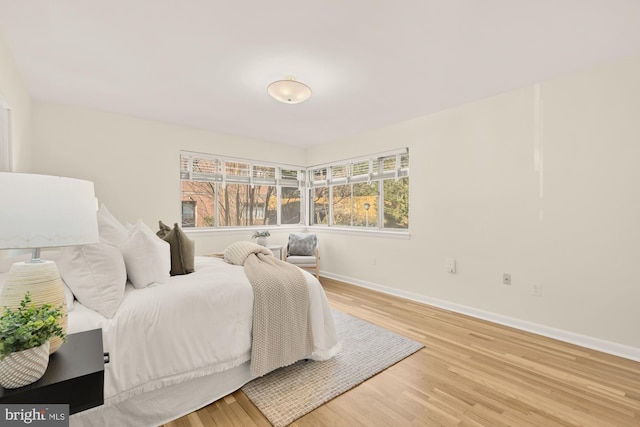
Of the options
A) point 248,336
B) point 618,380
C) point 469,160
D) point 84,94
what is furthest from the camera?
point 469,160

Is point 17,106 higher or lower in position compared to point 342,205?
higher

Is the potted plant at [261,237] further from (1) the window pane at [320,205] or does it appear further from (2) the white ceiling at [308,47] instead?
(2) the white ceiling at [308,47]

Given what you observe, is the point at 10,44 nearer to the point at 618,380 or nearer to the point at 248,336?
the point at 248,336

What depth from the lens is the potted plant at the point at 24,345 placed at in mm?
861

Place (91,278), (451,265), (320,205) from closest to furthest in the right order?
(91,278)
(451,265)
(320,205)

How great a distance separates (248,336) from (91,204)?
4.01 ft

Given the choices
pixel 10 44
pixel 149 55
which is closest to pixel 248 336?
pixel 149 55

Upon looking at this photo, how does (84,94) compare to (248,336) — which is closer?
(248,336)

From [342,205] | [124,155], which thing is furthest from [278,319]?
[342,205]

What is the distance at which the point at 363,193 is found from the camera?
187 inches

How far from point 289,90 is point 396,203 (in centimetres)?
239

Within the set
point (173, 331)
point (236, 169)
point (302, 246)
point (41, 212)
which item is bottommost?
point (173, 331)

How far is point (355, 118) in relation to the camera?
3.87 meters

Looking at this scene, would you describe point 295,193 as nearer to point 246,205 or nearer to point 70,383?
point 246,205
